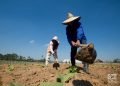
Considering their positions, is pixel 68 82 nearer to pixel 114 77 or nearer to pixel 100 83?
pixel 100 83

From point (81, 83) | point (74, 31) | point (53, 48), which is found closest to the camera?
point (81, 83)

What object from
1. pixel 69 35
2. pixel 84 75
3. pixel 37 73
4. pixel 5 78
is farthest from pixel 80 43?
pixel 5 78

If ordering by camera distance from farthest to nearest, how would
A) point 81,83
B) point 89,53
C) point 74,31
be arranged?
point 74,31, point 81,83, point 89,53

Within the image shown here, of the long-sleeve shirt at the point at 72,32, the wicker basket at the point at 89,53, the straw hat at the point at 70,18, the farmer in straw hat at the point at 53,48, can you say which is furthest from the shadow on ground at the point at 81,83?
the farmer in straw hat at the point at 53,48

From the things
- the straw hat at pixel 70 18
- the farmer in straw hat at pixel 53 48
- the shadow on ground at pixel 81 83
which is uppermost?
the straw hat at pixel 70 18

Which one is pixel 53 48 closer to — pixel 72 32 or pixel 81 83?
pixel 72 32

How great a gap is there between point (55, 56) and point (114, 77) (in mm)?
3270

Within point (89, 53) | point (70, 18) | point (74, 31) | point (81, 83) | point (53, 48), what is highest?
point (70, 18)

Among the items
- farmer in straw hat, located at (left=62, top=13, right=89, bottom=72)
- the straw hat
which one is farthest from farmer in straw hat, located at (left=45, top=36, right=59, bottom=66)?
farmer in straw hat, located at (left=62, top=13, right=89, bottom=72)

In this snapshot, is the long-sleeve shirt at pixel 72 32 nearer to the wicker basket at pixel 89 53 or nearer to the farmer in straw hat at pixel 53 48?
the wicker basket at pixel 89 53

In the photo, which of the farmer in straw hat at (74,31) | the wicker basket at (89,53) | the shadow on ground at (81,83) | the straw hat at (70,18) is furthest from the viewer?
the straw hat at (70,18)

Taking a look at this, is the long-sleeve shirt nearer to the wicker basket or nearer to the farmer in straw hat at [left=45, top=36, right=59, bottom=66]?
the wicker basket

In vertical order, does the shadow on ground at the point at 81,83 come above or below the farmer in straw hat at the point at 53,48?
below

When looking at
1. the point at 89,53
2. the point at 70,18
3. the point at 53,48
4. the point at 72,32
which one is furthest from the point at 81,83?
the point at 53,48
